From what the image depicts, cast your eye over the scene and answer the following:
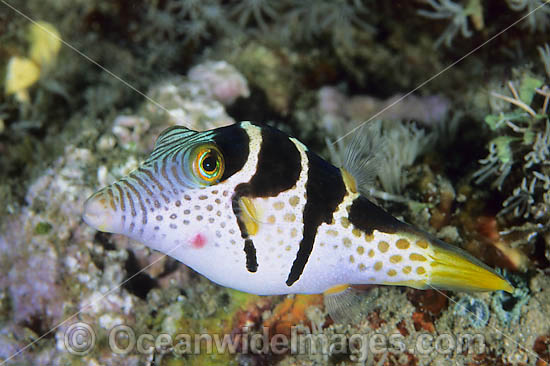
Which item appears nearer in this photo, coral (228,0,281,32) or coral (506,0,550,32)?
coral (506,0,550,32)

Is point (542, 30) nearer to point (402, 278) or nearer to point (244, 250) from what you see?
point (402, 278)

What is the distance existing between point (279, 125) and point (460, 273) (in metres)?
2.73

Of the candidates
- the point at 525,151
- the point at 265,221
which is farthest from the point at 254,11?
the point at 265,221

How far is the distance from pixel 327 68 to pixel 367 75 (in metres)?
0.64

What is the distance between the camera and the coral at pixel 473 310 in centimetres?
259

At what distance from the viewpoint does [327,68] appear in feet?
17.7

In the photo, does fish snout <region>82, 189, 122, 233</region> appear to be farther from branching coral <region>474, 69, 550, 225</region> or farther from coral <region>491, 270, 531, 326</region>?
branching coral <region>474, 69, 550, 225</region>

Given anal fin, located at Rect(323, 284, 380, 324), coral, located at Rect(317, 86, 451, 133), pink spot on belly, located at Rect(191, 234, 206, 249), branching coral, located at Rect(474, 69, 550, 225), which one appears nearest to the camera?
pink spot on belly, located at Rect(191, 234, 206, 249)

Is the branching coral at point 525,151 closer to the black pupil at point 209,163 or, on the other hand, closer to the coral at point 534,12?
the coral at point 534,12

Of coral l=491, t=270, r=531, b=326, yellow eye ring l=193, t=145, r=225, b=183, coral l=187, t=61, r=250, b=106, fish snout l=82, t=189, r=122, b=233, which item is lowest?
coral l=491, t=270, r=531, b=326

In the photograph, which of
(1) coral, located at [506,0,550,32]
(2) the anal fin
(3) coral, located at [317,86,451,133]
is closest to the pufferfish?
(2) the anal fin

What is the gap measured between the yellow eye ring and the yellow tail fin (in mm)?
1213

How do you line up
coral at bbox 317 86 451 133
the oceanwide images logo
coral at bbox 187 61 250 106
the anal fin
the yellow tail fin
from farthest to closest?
coral at bbox 317 86 451 133 → coral at bbox 187 61 250 106 → the oceanwide images logo → the anal fin → the yellow tail fin

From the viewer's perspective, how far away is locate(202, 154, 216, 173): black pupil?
6.29 ft
